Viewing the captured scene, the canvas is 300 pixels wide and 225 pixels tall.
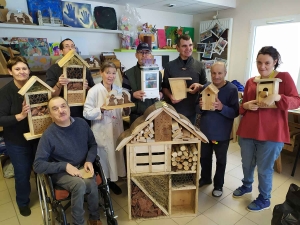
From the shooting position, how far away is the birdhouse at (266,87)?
1.69m

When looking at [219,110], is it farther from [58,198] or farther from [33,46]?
[33,46]

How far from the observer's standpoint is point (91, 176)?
1.67 m

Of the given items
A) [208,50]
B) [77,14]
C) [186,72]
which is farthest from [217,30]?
[77,14]

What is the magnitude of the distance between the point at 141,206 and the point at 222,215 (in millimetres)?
742

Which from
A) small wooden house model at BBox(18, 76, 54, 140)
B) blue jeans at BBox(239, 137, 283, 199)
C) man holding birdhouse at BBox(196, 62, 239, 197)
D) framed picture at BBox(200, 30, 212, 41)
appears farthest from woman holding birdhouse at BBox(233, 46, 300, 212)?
framed picture at BBox(200, 30, 212, 41)

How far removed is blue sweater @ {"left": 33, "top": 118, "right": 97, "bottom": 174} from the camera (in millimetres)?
1601

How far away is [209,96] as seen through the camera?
1.90 meters

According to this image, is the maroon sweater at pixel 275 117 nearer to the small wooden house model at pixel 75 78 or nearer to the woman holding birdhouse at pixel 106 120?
the woman holding birdhouse at pixel 106 120

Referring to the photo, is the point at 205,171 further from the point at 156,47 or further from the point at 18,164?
the point at 156,47

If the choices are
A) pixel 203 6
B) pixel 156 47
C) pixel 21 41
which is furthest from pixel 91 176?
pixel 203 6

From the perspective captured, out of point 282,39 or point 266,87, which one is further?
point 282,39

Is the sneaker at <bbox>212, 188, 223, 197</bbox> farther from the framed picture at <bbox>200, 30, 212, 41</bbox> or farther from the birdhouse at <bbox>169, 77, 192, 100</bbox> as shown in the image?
the framed picture at <bbox>200, 30, 212, 41</bbox>

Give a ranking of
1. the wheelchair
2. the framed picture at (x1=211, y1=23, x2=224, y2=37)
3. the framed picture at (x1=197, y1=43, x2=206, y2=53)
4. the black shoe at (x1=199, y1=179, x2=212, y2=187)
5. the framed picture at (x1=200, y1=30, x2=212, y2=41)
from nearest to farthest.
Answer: the wheelchair
the black shoe at (x1=199, y1=179, x2=212, y2=187)
the framed picture at (x1=211, y1=23, x2=224, y2=37)
the framed picture at (x1=200, y1=30, x2=212, y2=41)
the framed picture at (x1=197, y1=43, x2=206, y2=53)

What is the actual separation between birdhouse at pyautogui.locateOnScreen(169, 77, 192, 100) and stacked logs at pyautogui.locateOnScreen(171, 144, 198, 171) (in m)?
0.48
